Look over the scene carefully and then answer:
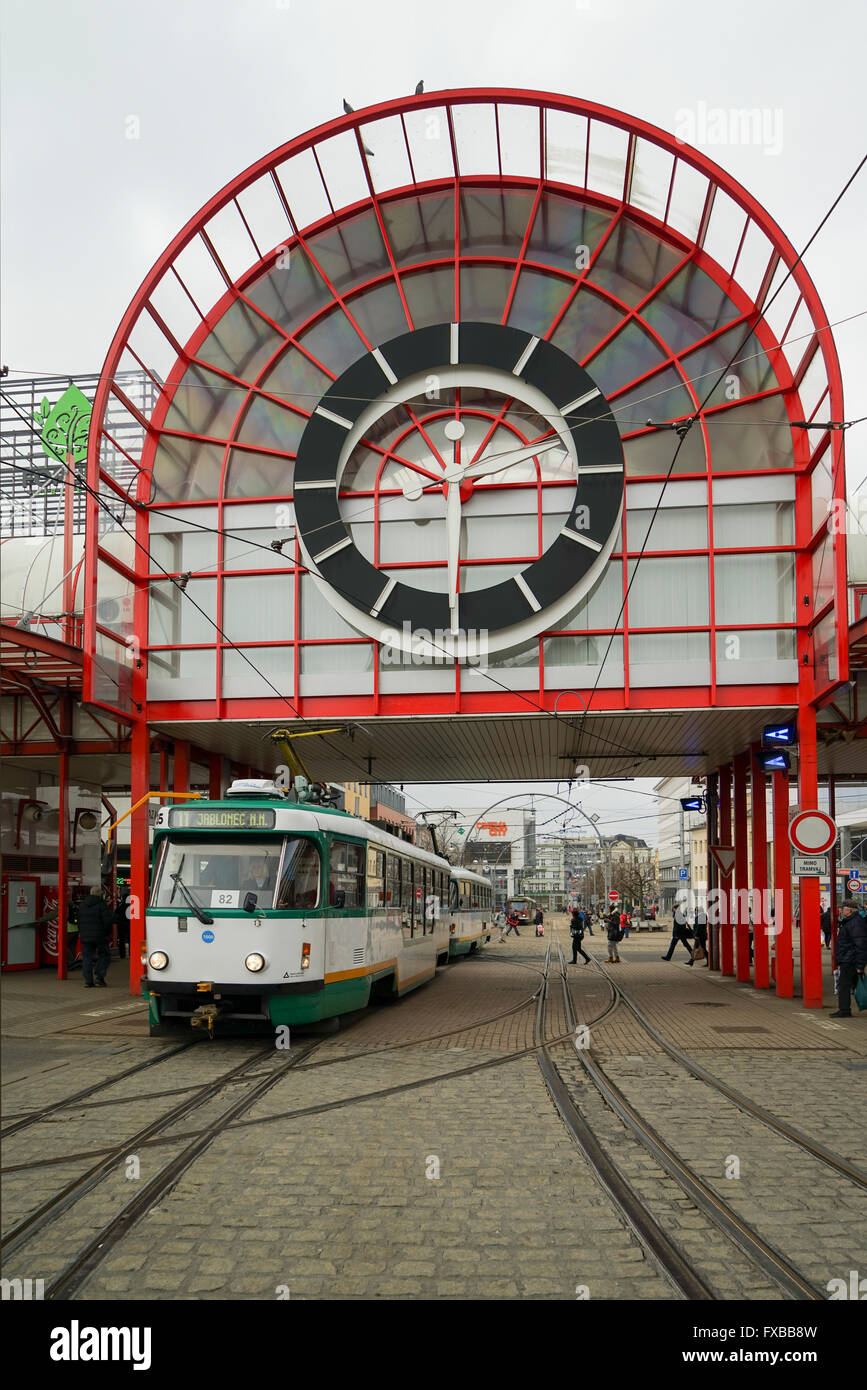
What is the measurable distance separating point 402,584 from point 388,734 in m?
3.70

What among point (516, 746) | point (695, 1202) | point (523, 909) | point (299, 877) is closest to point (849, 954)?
point (516, 746)

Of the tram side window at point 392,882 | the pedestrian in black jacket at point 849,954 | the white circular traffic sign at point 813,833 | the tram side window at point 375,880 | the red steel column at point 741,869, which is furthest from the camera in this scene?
the red steel column at point 741,869

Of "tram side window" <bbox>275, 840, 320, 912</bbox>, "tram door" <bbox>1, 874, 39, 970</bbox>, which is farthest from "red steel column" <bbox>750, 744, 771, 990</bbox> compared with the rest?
"tram door" <bbox>1, 874, 39, 970</bbox>

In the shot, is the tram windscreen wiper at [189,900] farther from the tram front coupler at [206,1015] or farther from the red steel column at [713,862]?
the red steel column at [713,862]

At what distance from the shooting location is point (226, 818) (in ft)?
43.5

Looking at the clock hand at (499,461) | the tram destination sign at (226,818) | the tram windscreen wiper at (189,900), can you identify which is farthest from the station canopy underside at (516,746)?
the tram windscreen wiper at (189,900)

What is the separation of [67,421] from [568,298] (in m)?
14.5

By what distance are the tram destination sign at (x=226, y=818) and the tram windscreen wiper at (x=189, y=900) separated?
58cm

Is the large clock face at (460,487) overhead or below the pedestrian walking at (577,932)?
overhead

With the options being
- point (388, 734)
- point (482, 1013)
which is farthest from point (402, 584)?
point (482, 1013)

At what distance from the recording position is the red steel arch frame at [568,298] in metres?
19.0

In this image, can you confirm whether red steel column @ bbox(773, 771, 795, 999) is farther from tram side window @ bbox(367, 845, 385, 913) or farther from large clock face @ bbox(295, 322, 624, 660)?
tram side window @ bbox(367, 845, 385, 913)

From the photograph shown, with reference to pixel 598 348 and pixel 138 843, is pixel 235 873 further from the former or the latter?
pixel 598 348

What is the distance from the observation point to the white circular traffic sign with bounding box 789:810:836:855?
16.6m
